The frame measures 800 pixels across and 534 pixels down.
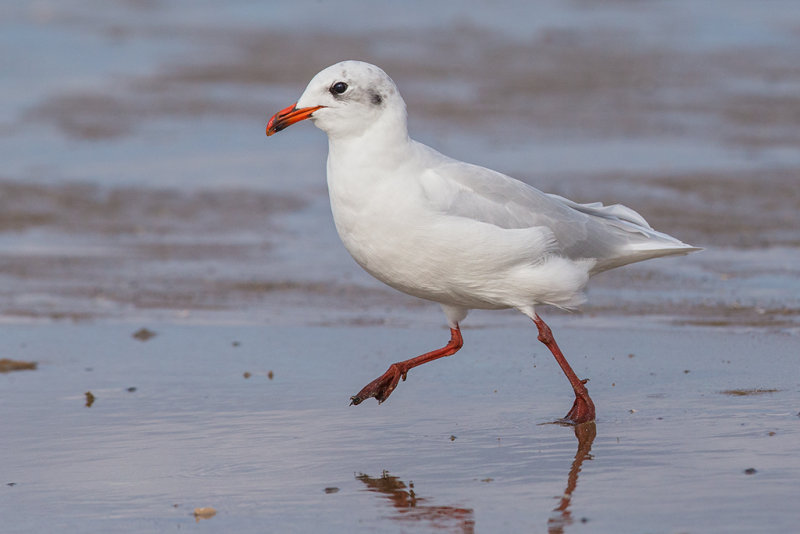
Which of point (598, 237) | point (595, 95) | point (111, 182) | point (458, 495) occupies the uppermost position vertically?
point (595, 95)

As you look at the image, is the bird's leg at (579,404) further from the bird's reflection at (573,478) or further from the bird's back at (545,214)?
the bird's back at (545,214)

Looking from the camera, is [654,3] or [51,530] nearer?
[51,530]

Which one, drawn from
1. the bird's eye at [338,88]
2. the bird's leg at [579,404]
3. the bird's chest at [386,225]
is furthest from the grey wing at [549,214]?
the bird's leg at [579,404]

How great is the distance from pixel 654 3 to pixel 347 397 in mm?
16726

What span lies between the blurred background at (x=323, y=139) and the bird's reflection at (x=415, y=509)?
2894mm

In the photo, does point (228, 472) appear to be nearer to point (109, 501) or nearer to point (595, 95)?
point (109, 501)

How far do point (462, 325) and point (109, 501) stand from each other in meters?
3.14

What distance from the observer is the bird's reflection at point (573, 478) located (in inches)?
173

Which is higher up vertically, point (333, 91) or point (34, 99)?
point (34, 99)

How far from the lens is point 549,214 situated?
20.0ft

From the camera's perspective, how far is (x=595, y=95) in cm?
1541

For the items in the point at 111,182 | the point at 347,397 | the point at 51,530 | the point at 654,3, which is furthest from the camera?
the point at 654,3

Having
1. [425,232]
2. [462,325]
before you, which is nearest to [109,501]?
[425,232]

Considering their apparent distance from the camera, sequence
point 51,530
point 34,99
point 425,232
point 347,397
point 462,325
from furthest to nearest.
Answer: point 34,99, point 462,325, point 347,397, point 425,232, point 51,530
